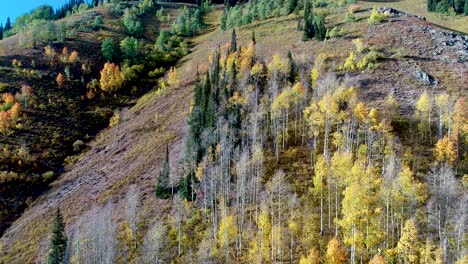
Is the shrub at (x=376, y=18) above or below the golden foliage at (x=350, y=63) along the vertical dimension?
above

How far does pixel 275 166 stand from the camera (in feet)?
319

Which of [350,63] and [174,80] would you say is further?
[174,80]

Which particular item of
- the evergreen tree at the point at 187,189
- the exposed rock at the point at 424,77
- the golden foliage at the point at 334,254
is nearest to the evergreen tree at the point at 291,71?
the exposed rock at the point at 424,77

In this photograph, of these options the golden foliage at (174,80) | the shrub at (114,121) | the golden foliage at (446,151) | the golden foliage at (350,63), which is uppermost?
the golden foliage at (350,63)

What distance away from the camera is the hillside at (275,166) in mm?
77125

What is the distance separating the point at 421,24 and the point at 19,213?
134 metres

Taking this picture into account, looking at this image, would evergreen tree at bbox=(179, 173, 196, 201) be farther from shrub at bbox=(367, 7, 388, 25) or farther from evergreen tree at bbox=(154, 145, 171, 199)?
shrub at bbox=(367, 7, 388, 25)

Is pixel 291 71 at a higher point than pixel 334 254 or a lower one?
higher

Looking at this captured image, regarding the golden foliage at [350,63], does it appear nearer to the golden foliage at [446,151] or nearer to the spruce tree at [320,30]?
the spruce tree at [320,30]

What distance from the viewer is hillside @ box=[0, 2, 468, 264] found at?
77125 millimetres

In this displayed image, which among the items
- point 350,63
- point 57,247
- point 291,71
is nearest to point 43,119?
point 291,71

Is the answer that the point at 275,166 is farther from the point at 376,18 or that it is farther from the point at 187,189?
the point at 376,18

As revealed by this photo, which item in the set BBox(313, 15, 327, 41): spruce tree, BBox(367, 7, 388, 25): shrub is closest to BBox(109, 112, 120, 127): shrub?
BBox(313, 15, 327, 41): spruce tree

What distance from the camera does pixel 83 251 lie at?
88.8 m
